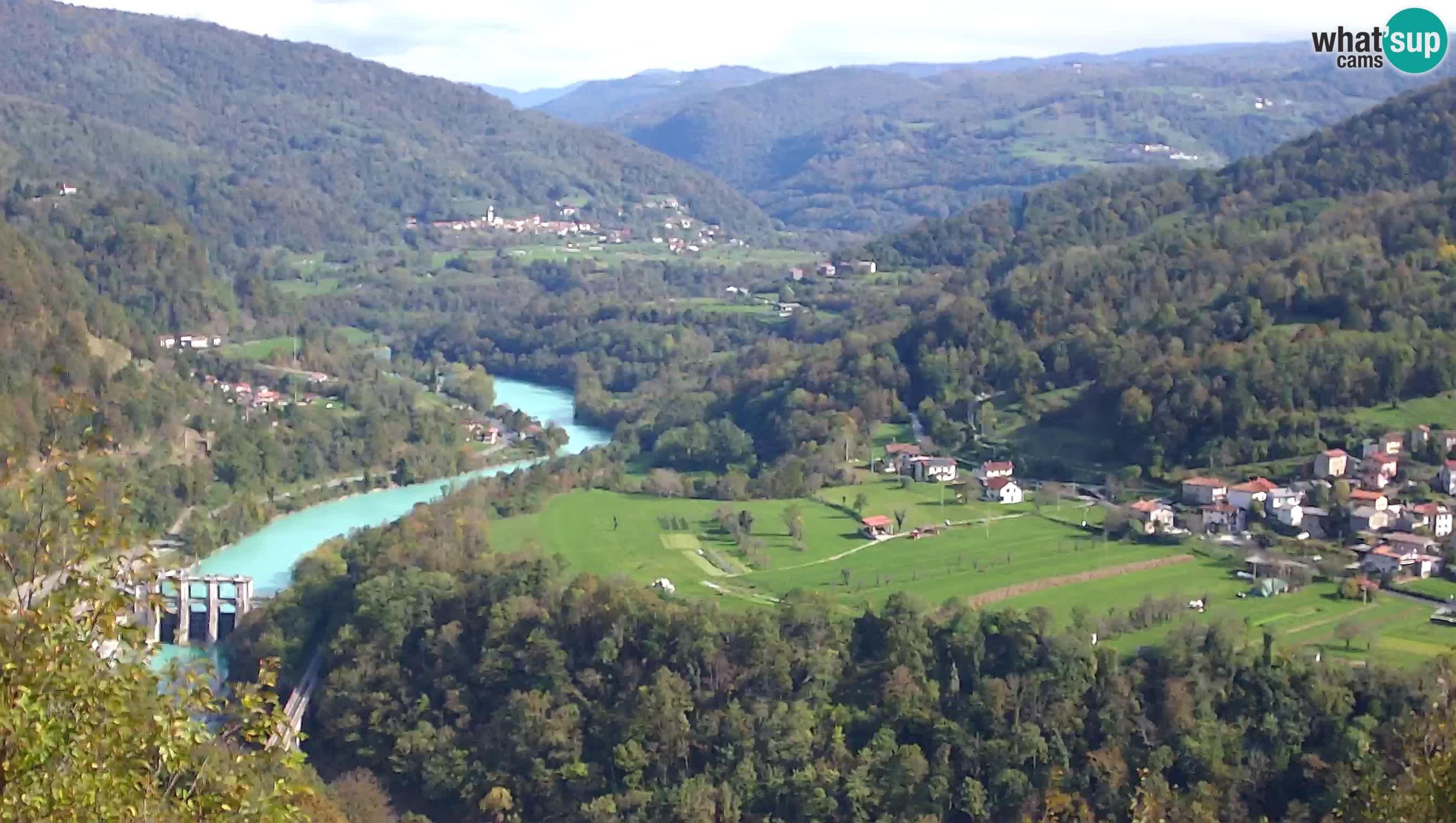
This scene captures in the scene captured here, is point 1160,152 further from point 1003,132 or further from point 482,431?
point 482,431

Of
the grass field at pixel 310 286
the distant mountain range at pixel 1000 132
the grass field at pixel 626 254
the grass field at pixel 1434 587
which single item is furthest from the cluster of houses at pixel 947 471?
the distant mountain range at pixel 1000 132

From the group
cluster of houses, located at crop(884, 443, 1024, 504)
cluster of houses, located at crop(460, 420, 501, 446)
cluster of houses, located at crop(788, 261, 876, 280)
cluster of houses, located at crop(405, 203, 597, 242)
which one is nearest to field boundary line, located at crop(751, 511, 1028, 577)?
cluster of houses, located at crop(884, 443, 1024, 504)

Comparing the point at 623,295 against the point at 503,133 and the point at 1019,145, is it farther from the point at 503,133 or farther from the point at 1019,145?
the point at 1019,145

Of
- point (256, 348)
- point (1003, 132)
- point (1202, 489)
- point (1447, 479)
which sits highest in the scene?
point (1003, 132)

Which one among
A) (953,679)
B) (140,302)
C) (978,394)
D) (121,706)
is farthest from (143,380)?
(121,706)

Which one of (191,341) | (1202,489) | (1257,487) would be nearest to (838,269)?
(191,341)

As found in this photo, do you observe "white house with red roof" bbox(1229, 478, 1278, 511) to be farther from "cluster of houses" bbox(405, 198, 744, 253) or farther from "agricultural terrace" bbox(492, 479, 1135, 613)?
"cluster of houses" bbox(405, 198, 744, 253)
